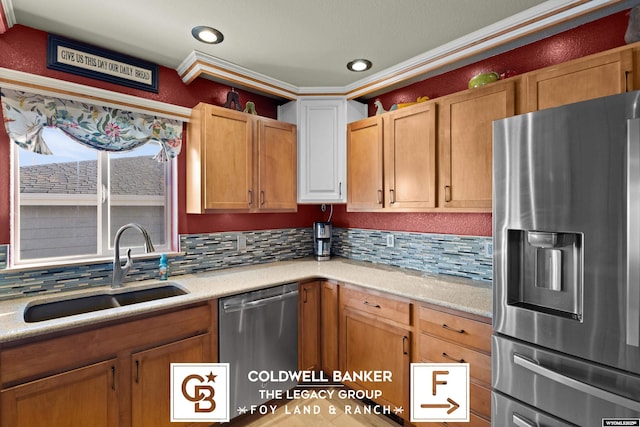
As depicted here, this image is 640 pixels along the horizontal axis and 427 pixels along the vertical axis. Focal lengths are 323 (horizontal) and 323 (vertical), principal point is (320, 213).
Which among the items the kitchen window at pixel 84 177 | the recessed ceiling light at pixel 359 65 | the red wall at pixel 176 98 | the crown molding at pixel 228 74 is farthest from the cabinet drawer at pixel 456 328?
the crown molding at pixel 228 74

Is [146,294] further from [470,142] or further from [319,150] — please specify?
[470,142]

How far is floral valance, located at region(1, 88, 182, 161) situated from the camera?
1780mm

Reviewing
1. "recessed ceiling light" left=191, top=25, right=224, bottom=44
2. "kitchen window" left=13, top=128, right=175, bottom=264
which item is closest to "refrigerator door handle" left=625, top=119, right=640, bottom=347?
"recessed ceiling light" left=191, top=25, right=224, bottom=44

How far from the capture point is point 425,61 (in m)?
2.28

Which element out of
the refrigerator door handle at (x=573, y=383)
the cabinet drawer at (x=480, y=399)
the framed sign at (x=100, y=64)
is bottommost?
the cabinet drawer at (x=480, y=399)

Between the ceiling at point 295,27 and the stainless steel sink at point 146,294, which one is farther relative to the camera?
the stainless steel sink at point 146,294

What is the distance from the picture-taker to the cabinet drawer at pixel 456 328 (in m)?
1.60

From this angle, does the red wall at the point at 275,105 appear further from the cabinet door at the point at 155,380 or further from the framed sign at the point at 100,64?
the cabinet door at the point at 155,380

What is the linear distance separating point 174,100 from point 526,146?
2287 mm

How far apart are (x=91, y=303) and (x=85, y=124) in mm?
1102

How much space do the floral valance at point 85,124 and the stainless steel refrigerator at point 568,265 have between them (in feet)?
6.93

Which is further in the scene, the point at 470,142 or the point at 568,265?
the point at 470,142

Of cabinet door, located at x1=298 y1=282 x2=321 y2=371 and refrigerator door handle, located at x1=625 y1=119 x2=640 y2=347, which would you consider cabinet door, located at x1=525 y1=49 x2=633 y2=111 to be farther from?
cabinet door, located at x1=298 y1=282 x2=321 y2=371
